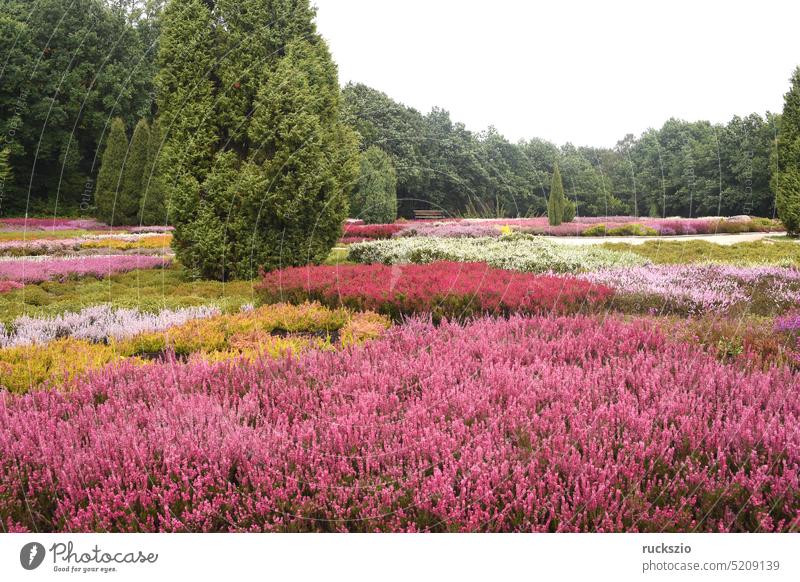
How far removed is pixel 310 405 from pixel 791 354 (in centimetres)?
410

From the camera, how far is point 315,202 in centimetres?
1149

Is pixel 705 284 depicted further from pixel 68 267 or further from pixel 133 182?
pixel 133 182

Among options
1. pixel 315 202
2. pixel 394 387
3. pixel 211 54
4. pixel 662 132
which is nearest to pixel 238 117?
pixel 211 54

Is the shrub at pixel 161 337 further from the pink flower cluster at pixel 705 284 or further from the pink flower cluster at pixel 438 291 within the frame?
the pink flower cluster at pixel 705 284

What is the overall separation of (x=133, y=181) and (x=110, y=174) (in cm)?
116

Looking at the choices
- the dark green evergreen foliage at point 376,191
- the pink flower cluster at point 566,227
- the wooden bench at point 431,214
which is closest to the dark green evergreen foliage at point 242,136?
the pink flower cluster at point 566,227

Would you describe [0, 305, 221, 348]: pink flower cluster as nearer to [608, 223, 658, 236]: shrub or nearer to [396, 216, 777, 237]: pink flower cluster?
[396, 216, 777, 237]: pink flower cluster

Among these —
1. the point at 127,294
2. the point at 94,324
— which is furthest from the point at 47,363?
the point at 127,294

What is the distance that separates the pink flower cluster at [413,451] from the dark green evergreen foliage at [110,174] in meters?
29.4

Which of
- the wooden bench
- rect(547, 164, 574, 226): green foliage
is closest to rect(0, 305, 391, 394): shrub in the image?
rect(547, 164, 574, 226): green foliage

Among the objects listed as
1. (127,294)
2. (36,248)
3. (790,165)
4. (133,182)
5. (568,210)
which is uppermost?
(133,182)

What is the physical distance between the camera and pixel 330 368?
438 cm
